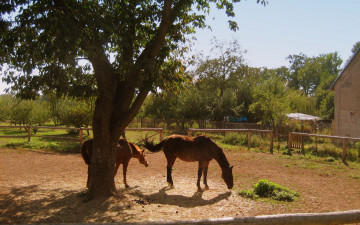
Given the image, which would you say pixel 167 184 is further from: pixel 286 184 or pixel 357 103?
pixel 357 103

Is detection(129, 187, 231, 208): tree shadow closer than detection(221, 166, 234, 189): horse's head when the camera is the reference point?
Yes

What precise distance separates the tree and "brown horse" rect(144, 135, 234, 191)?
2.28 meters

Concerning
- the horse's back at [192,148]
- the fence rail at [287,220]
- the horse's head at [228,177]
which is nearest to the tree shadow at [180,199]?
the horse's head at [228,177]

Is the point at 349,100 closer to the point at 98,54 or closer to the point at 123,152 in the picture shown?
the point at 123,152

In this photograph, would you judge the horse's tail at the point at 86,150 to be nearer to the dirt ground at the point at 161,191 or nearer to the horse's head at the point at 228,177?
the dirt ground at the point at 161,191

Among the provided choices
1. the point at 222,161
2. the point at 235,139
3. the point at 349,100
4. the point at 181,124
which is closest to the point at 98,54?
the point at 222,161

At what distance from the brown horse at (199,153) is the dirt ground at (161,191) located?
0.46m

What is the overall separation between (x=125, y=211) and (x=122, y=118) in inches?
83.3

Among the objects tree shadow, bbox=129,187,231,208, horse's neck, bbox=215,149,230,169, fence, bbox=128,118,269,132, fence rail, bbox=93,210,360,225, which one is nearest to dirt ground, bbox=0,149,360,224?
tree shadow, bbox=129,187,231,208

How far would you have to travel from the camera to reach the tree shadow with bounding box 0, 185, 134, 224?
5.37 meters

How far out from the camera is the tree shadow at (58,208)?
537 centimetres

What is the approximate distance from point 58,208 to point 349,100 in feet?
64.4

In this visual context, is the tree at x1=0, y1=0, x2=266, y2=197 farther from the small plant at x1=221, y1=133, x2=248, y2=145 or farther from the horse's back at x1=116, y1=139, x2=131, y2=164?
the small plant at x1=221, y1=133, x2=248, y2=145

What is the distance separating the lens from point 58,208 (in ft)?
19.7
